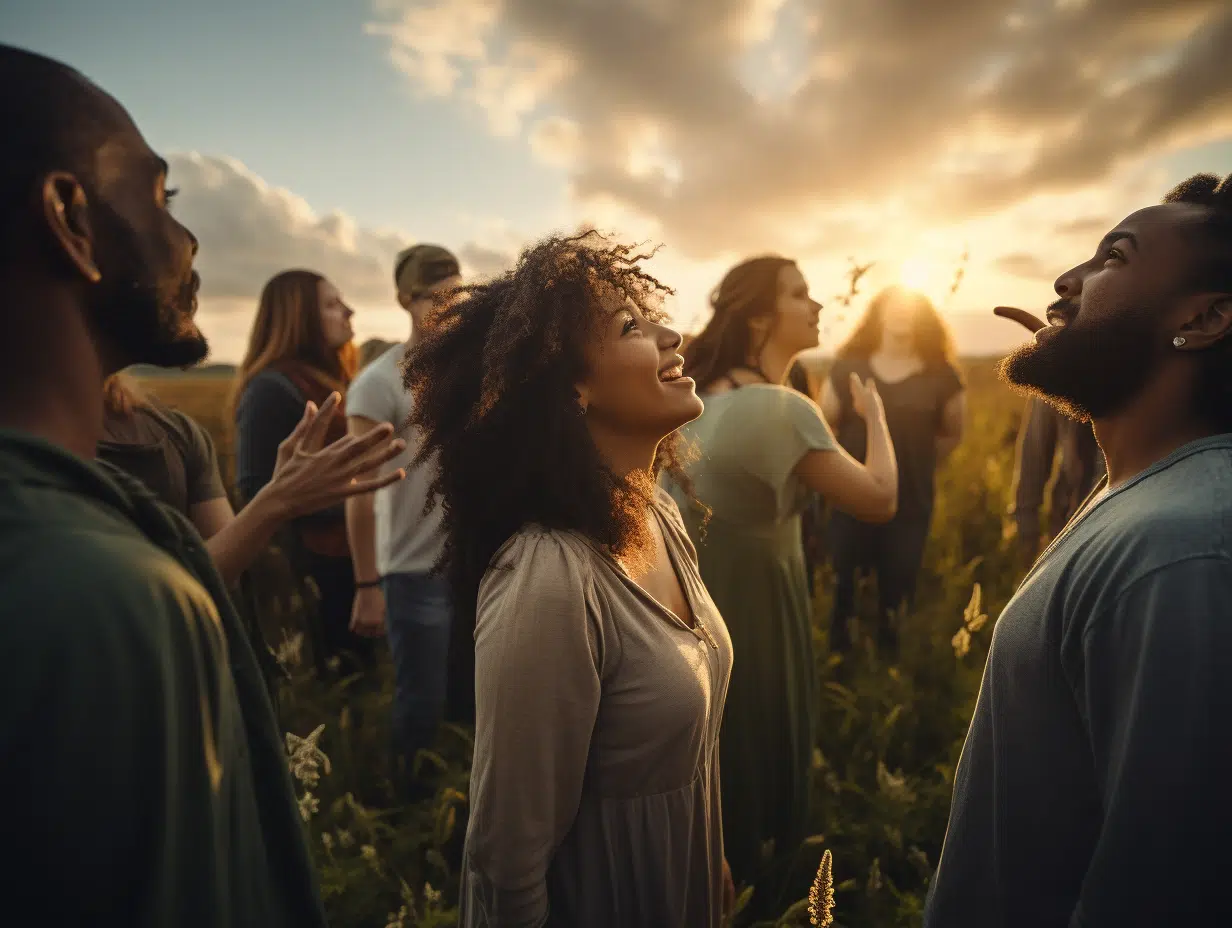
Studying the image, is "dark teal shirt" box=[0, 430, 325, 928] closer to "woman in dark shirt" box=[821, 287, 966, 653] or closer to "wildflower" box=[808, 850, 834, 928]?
"wildflower" box=[808, 850, 834, 928]

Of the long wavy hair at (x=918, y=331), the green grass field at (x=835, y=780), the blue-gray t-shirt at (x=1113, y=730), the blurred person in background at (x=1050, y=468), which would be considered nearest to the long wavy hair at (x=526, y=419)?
the blue-gray t-shirt at (x=1113, y=730)

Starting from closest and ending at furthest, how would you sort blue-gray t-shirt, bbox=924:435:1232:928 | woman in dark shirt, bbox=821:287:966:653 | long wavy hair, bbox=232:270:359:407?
blue-gray t-shirt, bbox=924:435:1232:928, long wavy hair, bbox=232:270:359:407, woman in dark shirt, bbox=821:287:966:653

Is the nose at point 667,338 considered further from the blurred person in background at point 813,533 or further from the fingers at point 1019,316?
the blurred person in background at point 813,533

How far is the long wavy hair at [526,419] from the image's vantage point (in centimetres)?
148

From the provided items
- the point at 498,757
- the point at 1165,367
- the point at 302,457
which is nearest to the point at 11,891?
the point at 498,757

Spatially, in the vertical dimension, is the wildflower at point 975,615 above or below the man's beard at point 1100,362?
below

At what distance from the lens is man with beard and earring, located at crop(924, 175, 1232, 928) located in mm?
913

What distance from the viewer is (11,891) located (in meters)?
0.62

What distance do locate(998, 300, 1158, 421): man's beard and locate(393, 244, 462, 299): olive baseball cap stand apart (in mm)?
2803

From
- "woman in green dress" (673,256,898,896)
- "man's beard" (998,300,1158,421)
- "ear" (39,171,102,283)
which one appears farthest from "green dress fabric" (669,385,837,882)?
"ear" (39,171,102,283)

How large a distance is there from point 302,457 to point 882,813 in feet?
8.97

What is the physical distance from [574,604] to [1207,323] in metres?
1.30

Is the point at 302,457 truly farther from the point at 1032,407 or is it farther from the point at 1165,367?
the point at 1032,407

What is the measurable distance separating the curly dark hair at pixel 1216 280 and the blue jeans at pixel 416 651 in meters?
2.69
